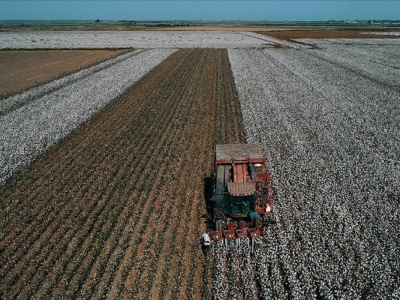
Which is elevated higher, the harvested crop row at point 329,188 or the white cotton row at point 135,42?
the white cotton row at point 135,42

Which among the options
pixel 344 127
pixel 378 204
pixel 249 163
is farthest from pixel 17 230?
pixel 344 127

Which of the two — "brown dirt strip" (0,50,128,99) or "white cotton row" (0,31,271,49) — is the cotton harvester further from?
"white cotton row" (0,31,271,49)

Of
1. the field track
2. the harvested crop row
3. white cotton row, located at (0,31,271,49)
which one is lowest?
the field track

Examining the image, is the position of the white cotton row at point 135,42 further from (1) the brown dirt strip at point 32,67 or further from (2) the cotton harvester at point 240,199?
(2) the cotton harvester at point 240,199

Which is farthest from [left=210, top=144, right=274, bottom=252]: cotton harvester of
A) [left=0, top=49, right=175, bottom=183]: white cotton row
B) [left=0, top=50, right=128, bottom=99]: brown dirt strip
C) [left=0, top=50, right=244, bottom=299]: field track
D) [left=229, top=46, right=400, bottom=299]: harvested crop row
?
[left=0, top=50, right=128, bottom=99]: brown dirt strip

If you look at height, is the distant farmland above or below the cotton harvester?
below

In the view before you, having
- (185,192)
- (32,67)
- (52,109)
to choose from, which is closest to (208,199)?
(185,192)

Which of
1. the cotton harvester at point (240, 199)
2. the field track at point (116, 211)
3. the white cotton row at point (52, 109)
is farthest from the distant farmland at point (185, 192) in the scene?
the cotton harvester at point (240, 199)
